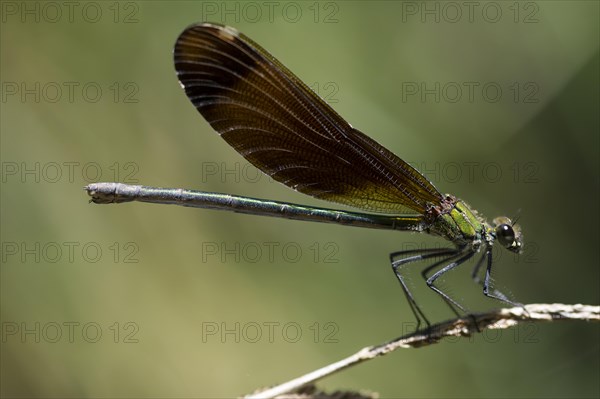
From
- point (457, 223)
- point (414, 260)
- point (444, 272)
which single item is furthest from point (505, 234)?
point (414, 260)

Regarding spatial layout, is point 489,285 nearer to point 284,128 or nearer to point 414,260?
point 414,260

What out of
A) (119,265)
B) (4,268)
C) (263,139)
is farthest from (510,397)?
(4,268)

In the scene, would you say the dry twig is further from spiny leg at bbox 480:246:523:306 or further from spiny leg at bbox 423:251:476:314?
spiny leg at bbox 480:246:523:306

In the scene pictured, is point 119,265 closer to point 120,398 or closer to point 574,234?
point 120,398

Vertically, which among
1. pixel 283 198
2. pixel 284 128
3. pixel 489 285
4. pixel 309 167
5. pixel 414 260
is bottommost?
pixel 489 285

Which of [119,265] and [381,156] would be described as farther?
[119,265]

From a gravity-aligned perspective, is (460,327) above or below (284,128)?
A: below

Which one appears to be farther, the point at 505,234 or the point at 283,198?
the point at 283,198

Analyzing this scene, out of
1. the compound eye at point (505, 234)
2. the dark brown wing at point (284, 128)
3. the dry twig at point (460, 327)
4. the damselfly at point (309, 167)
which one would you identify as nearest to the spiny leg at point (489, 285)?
the damselfly at point (309, 167)
